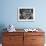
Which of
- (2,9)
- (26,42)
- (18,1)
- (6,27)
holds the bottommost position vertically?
(26,42)

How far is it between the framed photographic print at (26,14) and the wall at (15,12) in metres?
0.10

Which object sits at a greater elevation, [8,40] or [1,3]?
[1,3]

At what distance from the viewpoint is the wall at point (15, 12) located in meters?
4.04

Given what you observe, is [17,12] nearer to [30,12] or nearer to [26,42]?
[30,12]

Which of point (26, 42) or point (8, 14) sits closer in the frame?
point (26, 42)

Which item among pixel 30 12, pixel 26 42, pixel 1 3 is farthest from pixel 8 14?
pixel 26 42

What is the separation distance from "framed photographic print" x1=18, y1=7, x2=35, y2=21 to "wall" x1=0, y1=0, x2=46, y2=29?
10 centimetres

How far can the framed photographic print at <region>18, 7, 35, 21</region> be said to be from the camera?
13.3 ft

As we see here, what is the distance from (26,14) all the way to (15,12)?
35 centimetres

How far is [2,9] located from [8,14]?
243 millimetres

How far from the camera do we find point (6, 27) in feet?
13.2

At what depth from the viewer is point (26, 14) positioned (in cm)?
407

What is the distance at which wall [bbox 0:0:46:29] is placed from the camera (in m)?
4.04

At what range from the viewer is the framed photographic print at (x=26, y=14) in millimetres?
4047
